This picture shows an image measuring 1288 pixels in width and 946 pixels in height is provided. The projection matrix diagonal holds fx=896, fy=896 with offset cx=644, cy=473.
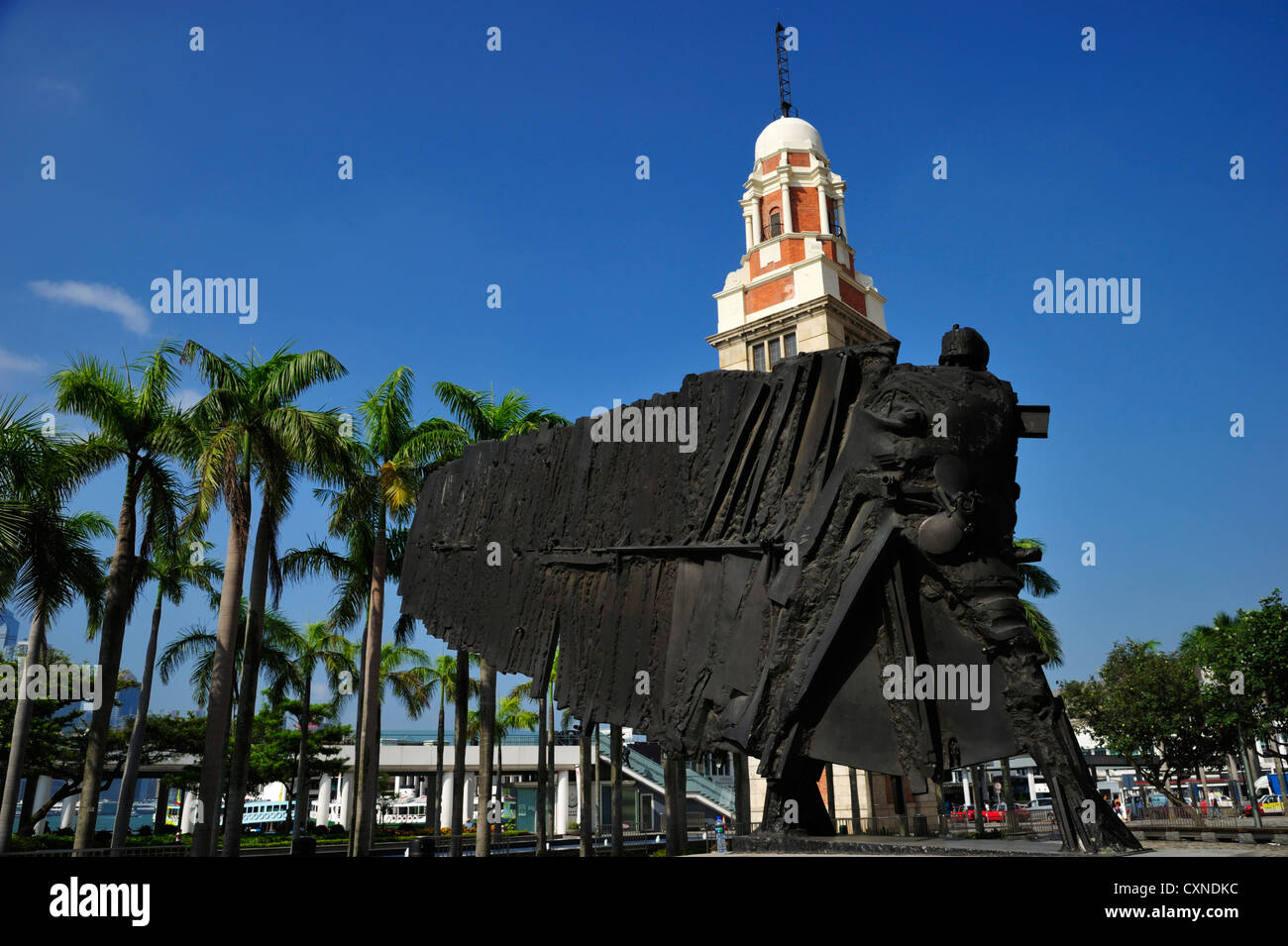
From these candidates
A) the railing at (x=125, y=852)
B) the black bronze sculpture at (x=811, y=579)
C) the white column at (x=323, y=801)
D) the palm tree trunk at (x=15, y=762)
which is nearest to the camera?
the black bronze sculpture at (x=811, y=579)

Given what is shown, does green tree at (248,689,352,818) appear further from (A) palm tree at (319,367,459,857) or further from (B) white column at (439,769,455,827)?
(A) palm tree at (319,367,459,857)

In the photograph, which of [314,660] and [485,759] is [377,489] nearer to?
[485,759]

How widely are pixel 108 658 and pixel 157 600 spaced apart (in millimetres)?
12255

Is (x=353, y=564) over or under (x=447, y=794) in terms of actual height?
over

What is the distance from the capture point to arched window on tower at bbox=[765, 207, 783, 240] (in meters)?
37.0

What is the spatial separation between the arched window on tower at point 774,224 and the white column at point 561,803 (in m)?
32.2

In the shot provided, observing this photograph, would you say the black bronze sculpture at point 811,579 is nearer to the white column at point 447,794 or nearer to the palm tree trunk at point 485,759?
the palm tree trunk at point 485,759

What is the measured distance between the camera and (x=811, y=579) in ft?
28.9

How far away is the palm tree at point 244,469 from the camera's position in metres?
16.8

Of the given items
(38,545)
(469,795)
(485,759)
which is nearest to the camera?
(38,545)

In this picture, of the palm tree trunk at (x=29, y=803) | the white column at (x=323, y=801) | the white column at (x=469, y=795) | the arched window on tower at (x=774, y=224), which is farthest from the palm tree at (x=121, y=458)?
the white column at (x=469, y=795)

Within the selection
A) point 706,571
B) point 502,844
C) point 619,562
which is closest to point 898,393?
point 706,571

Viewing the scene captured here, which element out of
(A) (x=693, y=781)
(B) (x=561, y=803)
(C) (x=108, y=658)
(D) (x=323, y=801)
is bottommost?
(B) (x=561, y=803)

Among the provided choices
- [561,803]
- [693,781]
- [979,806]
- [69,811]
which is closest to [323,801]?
[69,811]
